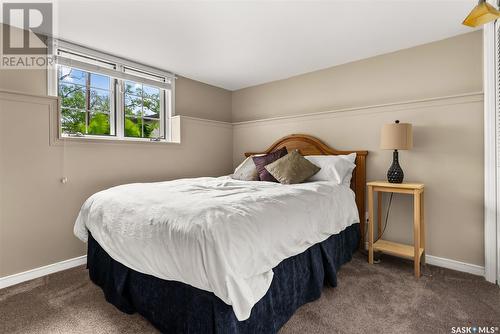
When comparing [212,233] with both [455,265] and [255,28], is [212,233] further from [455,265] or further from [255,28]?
[455,265]

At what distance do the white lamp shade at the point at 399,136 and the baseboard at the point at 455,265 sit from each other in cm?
117

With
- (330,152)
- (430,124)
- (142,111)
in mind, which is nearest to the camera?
(430,124)

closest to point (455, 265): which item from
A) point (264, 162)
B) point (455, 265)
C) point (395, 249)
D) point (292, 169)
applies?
point (455, 265)

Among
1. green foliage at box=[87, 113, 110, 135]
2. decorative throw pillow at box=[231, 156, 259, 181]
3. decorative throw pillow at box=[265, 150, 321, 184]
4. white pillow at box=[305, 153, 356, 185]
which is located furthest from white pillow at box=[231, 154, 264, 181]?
green foliage at box=[87, 113, 110, 135]

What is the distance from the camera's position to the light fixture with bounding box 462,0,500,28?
54.3 inches

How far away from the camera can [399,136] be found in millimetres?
2496

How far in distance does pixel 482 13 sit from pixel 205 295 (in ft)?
6.80

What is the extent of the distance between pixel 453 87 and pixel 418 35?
2.04 ft

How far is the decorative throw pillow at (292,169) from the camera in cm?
272

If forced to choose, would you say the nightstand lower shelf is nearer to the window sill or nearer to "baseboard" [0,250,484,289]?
"baseboard" [0,250,484,289]

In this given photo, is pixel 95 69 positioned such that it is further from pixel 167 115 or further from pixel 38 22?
pixel 167 115

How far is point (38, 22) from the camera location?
7.84 feet

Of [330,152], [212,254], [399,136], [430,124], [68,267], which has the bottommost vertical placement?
[68,267]

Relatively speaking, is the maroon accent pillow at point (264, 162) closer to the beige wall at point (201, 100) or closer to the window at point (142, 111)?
the beige wall at point (201, 100)
